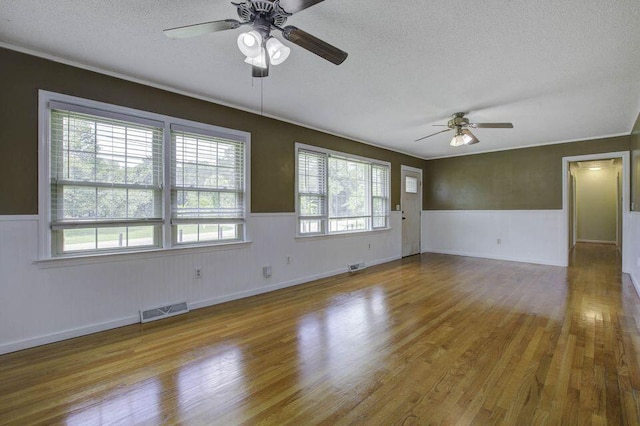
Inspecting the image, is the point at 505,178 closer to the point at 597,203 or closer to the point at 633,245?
the point at 633,245

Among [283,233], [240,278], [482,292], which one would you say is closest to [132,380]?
[240,278]

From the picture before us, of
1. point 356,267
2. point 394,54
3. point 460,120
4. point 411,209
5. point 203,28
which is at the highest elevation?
point 394,54

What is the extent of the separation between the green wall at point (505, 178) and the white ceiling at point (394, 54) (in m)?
1.71

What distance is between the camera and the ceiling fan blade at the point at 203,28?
1.78 meters

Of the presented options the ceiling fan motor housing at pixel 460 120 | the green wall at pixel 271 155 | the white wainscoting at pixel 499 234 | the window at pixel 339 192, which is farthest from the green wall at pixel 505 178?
the ceiling fan motor housing at pixel 460 120

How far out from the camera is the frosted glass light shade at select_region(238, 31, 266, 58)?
1904mm

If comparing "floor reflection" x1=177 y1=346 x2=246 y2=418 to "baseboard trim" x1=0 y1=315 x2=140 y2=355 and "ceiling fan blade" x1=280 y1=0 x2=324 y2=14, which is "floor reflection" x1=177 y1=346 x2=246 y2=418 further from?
"ceiling fan blade" x1=280 y1=0 x2=324 y2=14

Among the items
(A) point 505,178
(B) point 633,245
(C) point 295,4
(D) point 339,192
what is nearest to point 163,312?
(C) point 295,4

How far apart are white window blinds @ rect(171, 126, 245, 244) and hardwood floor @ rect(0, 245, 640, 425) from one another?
93 centimetres

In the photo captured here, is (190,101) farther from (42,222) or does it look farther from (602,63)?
(602,63)

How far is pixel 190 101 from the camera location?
136 inches

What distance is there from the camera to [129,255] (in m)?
3.00

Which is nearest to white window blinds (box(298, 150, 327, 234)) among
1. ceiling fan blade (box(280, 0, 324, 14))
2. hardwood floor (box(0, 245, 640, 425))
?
hardwood floor (box(0, 245, 640, 425))

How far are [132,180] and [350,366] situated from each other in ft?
8.74
